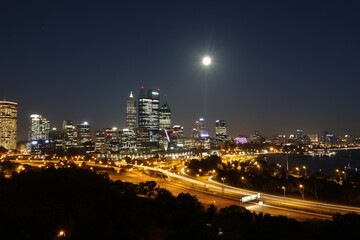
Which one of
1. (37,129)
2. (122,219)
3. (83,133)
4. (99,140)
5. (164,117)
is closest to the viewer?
(122,219)

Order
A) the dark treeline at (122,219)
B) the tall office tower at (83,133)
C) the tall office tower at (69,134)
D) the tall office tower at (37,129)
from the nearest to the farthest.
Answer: the dark treeline at (122,219), the tall office tower at (69,134), the tall office tower at (83,133), the tall office tower at (37,129)

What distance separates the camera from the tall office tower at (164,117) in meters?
163

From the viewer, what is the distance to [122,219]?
674 inches

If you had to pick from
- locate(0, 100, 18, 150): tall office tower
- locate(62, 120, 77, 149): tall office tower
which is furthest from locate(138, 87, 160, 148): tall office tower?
locate(0, 100, 18, 150): tall office tower

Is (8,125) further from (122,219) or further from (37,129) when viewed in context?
(122,219)

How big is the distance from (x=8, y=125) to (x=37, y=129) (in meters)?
26.8

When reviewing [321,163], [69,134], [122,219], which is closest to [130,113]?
[69,134]

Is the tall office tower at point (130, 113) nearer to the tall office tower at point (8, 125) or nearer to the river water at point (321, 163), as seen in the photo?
the tall office tower at point (8, 125)

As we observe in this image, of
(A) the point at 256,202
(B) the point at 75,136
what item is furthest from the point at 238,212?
(B) the point at 75,136

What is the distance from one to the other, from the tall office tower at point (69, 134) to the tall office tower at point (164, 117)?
4425cm

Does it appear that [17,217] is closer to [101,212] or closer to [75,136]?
[101,212]

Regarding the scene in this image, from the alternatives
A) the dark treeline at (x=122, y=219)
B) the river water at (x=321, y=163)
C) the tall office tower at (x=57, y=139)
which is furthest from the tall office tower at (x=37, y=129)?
the dark treeline at (x=122, y=219)

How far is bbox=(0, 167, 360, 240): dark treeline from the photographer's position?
1368 cm

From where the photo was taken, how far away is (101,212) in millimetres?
19000
